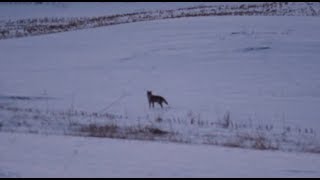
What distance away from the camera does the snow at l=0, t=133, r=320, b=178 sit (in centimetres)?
695

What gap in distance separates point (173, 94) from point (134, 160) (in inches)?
310

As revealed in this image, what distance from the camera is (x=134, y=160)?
299 inches

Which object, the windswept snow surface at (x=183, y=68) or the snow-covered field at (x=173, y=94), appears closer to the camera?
the snow-covered field at (x=173, y=94)

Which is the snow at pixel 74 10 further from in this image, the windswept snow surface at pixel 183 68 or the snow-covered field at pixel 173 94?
the windswept snow surface at pixel 183 68

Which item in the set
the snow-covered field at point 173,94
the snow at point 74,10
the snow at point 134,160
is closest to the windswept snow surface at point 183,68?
the snow-covered field at point 173,94

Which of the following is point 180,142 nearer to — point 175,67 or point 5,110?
point 5,110

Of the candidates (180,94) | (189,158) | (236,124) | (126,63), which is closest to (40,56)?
(126,63)

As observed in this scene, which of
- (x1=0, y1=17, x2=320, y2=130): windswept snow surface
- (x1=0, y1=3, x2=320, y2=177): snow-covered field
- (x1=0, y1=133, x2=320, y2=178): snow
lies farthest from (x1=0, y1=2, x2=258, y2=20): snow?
(x1=0, y1=133, x2=320, y2=178): snow

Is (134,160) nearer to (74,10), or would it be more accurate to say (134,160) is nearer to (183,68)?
(183,68)

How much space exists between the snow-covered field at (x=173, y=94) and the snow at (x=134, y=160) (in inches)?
0.6

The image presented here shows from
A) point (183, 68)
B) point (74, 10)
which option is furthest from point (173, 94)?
point (74, 10)

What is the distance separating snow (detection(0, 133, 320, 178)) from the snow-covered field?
0.02 meters

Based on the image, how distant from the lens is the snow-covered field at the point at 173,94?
7609mm

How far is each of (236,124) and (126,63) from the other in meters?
8.43
